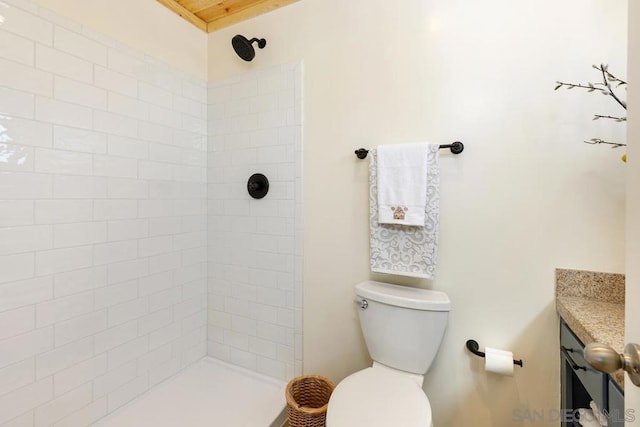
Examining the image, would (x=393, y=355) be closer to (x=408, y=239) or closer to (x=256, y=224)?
(x=408, y=239)

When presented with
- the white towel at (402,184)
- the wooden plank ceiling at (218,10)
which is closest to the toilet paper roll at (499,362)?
the white towel at (402,184)

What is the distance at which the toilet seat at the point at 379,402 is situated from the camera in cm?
93

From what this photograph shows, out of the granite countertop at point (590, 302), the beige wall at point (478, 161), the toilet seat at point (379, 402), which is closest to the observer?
the granite countertop at point (590, 302)

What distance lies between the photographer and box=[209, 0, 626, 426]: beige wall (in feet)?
3.51

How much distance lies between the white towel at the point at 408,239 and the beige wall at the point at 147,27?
1.30m

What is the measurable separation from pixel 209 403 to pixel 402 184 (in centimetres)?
147

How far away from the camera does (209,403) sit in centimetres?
146

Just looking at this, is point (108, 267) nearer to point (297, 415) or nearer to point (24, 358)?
point (24, 358)

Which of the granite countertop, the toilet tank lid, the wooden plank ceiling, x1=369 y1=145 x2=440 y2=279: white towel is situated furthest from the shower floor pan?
the wooden plank ceiling

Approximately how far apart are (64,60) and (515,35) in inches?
73.9

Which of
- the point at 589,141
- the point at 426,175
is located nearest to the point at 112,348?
the point at 426,175

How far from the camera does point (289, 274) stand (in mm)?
1605

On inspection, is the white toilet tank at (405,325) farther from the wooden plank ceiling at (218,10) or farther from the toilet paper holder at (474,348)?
the wooden plank ceiling at (218,10)

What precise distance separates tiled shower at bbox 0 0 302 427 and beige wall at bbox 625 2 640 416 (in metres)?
1.28
